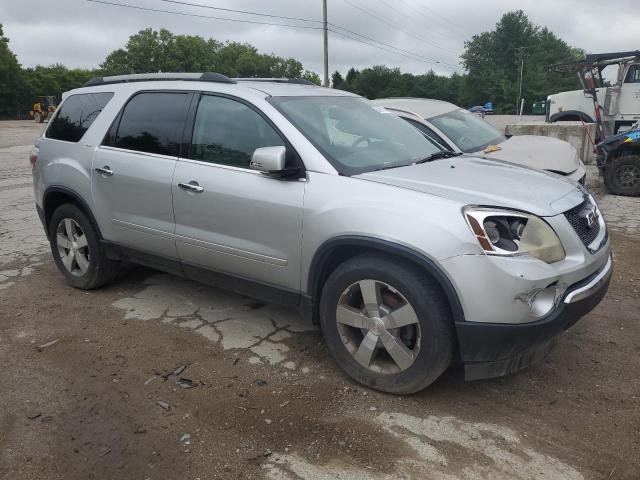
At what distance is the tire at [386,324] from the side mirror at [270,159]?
69cm

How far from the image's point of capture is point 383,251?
2.97 m

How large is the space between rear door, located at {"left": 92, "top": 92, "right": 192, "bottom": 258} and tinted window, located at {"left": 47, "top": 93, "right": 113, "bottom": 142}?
34 centimetres

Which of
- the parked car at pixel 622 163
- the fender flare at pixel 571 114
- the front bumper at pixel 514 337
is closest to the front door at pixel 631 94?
the fender flare at pixel 571 114

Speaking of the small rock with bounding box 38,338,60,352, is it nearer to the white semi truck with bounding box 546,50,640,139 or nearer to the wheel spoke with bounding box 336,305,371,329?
the wheel spoke with bounding box 336,305,371,329

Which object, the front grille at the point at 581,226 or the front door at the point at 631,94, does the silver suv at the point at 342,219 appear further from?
the front door at the point at 631,94

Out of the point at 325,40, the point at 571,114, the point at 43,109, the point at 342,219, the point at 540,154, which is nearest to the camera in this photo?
the point at 342,219

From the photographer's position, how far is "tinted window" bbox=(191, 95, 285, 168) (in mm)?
3529

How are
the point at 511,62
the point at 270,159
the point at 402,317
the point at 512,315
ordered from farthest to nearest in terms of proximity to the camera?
the point at 511,62 < the point at 270,159 < the point at 402,317 < the point at 512,315

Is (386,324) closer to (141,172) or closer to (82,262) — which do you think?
(141,172)

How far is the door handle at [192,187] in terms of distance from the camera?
12.0 feet

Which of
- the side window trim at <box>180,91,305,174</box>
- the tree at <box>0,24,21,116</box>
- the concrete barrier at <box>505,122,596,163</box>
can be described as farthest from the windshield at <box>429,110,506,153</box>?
the tree at <box>0,24,21,116</box>

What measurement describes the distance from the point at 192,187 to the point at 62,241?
198 centimetres

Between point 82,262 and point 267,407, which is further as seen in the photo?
point 82,262

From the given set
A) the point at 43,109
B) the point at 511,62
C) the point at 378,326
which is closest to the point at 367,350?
the point at 378,326
